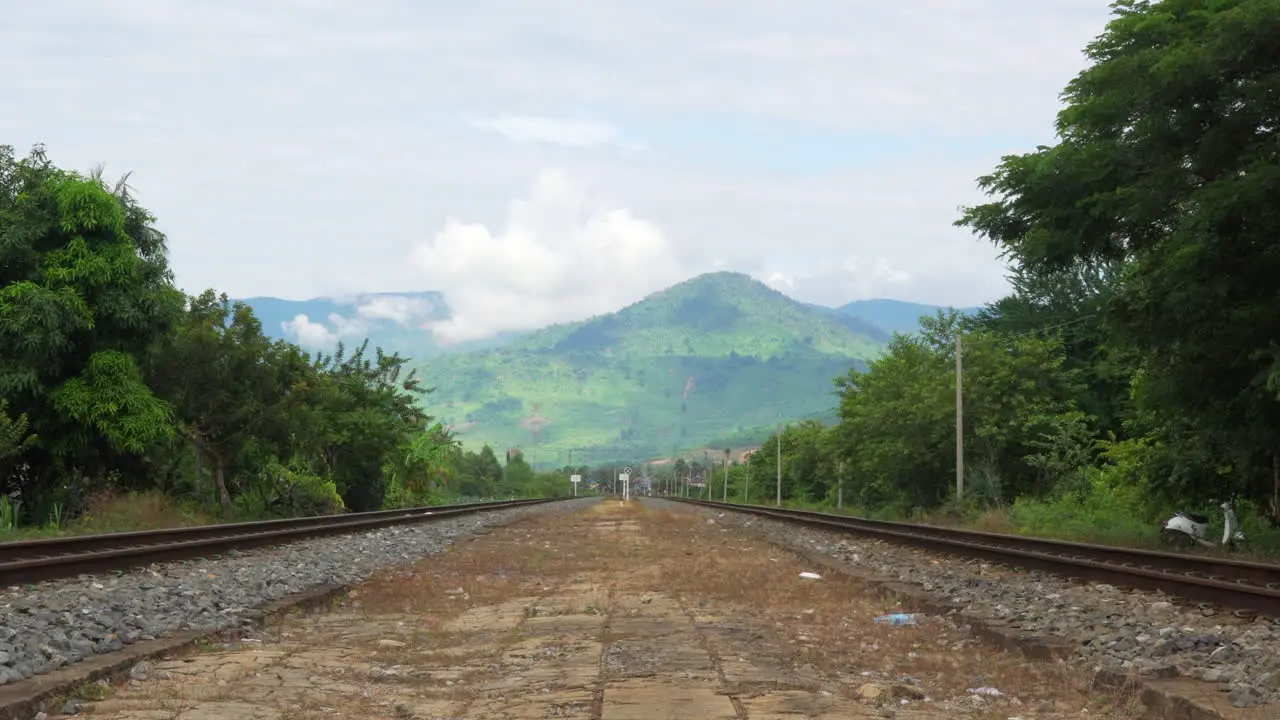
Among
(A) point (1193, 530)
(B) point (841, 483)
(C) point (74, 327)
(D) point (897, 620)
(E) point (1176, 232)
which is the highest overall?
(E) point (1176, 232)

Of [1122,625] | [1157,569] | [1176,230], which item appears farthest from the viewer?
[1176,230]

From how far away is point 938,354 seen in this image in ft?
170

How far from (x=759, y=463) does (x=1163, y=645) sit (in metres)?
106

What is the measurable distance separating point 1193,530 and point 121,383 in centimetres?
2358

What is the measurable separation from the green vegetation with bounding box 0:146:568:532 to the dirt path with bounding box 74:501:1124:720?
1392 cm

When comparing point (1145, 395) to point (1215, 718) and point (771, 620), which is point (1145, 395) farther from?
point (1215, 718)

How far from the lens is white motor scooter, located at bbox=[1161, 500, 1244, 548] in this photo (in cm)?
1912

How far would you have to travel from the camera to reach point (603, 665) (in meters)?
7.90

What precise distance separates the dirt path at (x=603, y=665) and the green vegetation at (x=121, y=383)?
13921 mm

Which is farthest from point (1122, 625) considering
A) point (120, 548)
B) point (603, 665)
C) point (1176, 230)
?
point (120, 548)

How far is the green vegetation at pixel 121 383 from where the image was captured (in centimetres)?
2536

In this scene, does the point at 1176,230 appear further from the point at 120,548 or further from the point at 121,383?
the point at 121,383

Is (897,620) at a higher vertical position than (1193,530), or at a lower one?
lower

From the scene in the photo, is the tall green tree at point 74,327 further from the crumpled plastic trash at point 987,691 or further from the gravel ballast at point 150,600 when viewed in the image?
the crumpled plastic trash at point 987,691
